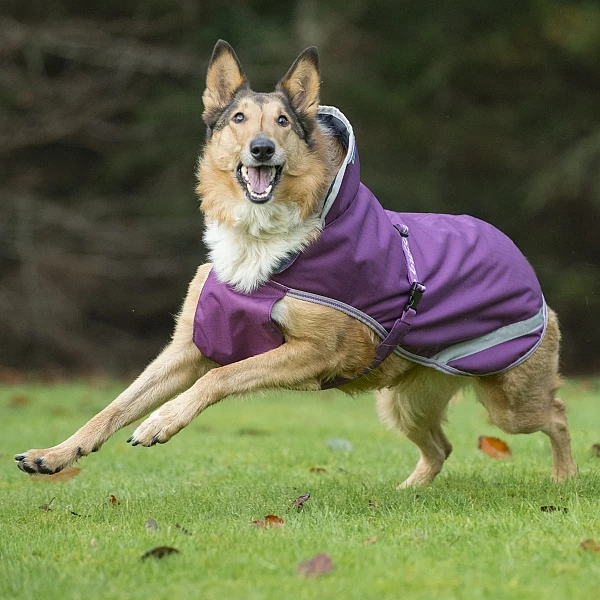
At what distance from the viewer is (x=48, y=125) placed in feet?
58.0

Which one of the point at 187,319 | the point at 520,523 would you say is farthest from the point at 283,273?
the point at 520,523

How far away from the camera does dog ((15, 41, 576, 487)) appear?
5297 mm

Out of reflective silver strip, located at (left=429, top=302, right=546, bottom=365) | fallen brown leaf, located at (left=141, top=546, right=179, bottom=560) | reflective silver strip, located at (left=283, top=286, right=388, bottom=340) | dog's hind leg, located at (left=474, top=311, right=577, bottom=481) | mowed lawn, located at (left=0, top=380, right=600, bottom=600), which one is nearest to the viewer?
mowed lawn, located at (left=0, top=380, right=600, bottom=600)

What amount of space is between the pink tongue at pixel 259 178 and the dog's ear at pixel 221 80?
1.80 ft

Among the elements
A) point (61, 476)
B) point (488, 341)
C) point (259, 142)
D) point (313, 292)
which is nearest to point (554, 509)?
point (488, 341)

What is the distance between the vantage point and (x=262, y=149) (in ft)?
18.1

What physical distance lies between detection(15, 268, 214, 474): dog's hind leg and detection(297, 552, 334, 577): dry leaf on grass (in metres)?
1.74

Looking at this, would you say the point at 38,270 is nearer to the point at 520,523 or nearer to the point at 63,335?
the point at 63,335

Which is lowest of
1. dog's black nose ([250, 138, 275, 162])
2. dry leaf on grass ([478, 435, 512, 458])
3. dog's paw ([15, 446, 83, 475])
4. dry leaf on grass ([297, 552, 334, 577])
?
dog's paw ([15, 446, 83, 475])

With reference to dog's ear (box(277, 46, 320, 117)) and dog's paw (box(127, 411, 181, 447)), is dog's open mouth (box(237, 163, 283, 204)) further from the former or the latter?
dog's paw (box(127, 411, 181, 447))

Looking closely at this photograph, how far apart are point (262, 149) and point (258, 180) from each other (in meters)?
0.18

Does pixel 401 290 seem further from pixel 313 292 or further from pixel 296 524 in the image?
pixel 296 524

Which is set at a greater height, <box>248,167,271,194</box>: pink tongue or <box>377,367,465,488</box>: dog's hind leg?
<box>248,167,271,194</box>: pink tongue

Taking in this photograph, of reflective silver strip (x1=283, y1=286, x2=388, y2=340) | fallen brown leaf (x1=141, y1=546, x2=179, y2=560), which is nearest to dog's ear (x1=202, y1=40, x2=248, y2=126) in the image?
reflective silver strip (x1=283, y1=286, x2=388, y2=340)
